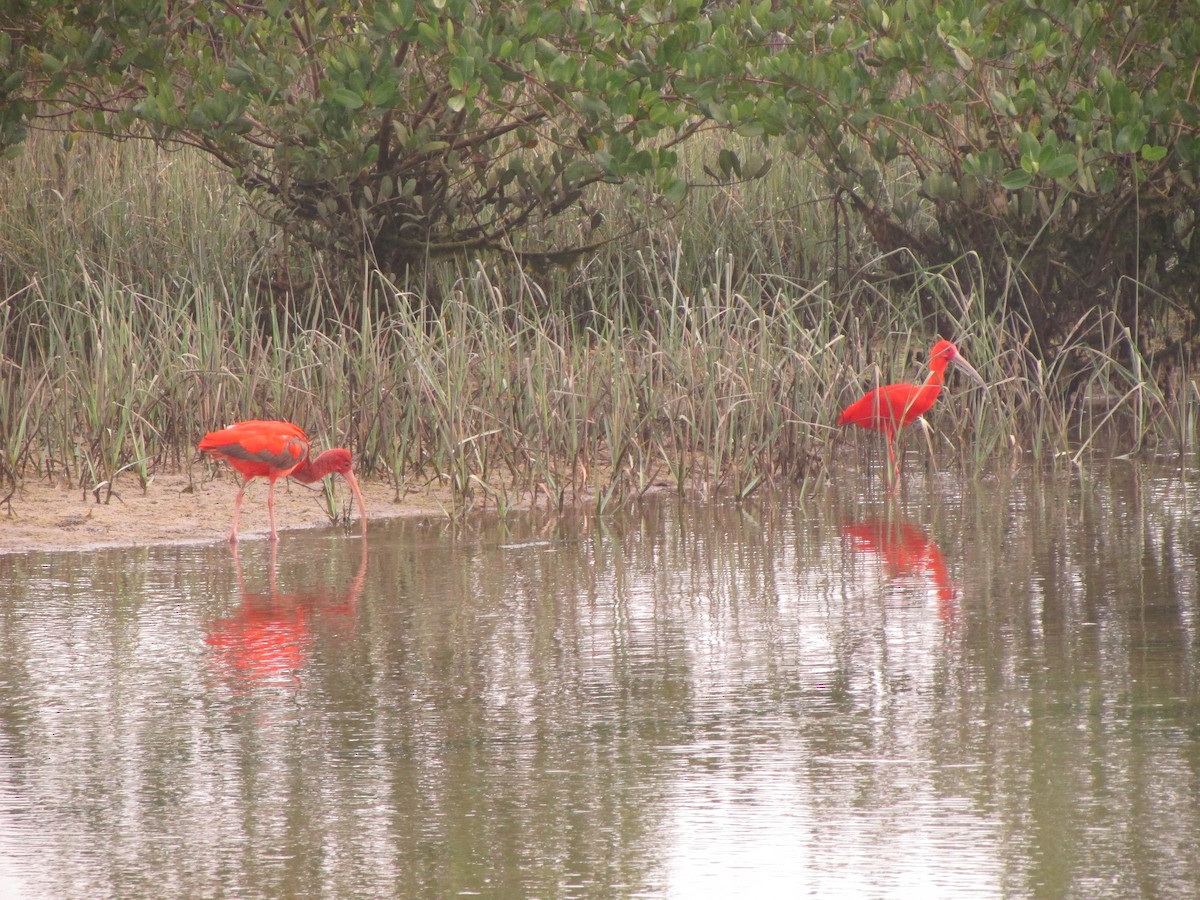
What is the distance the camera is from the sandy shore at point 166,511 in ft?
21.5

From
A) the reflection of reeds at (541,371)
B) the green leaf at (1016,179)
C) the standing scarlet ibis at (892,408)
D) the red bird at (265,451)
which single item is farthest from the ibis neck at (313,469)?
the green leaf at (1016,179)

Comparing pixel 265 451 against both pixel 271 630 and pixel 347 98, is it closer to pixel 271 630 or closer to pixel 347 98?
pixel 271 630

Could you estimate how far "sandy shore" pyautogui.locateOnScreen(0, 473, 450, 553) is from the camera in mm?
6545

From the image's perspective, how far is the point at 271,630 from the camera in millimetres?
4836

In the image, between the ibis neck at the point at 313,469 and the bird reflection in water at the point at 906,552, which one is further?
the ibis neck at the point at 313,469

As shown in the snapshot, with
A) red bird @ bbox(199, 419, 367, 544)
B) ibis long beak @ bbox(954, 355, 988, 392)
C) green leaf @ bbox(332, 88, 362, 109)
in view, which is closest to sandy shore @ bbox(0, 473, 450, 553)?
red bird @ bbox(199, 419, 367, 544)

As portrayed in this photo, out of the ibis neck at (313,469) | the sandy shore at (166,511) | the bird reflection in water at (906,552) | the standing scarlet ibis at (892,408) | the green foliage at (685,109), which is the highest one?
the green foliage at (685,109)

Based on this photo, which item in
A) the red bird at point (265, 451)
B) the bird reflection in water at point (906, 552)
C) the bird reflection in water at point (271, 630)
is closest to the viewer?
the bird reflection in water at point (271, 630)

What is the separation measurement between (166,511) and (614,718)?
3664 mm

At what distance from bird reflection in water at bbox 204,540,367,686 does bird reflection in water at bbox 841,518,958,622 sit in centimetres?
166

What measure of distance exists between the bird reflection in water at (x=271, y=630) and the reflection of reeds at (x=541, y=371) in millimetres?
1650

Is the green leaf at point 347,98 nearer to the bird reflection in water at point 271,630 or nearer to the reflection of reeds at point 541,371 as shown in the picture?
the reflection of reeds at point 541,371

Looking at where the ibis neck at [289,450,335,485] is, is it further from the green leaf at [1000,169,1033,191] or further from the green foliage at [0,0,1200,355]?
the green leaf at [1000,169,1033,191]

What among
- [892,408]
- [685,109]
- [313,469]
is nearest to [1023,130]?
[685,109]
